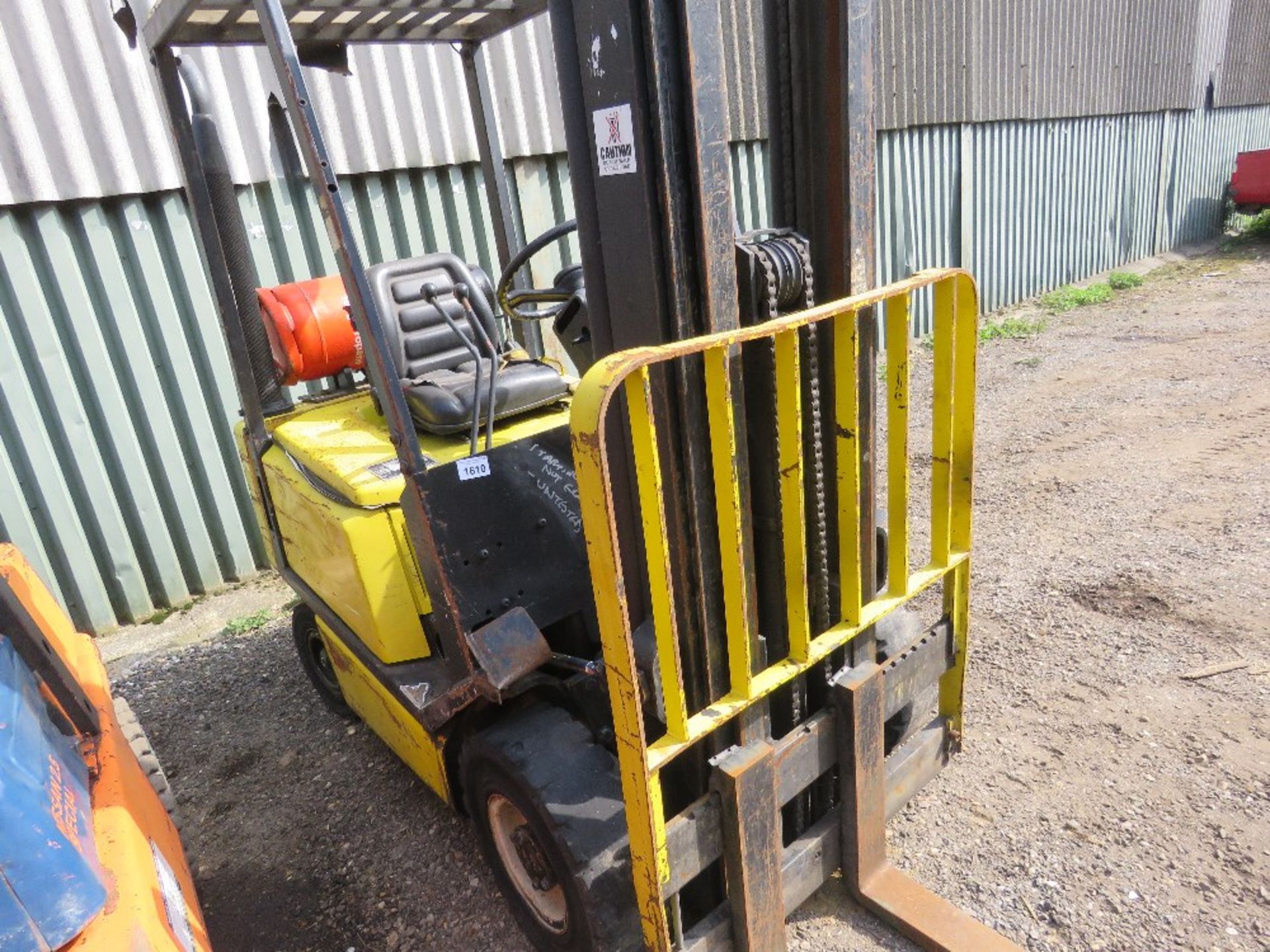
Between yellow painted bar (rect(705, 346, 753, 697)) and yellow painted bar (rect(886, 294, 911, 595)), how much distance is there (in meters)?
0.48

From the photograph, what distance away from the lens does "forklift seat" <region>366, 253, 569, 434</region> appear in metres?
2.91

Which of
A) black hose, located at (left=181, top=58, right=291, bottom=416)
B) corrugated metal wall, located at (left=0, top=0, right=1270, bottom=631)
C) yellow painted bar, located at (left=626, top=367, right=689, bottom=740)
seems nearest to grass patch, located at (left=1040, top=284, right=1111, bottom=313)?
corrugated metal wall, located at (left=0, top=0, right=1270, bottom=631)

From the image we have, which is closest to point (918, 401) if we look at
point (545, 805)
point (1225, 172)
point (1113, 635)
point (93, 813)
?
point (1113, 635)

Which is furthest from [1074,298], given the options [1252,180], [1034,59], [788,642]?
[788,642]

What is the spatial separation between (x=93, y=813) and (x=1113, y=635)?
12.7ft

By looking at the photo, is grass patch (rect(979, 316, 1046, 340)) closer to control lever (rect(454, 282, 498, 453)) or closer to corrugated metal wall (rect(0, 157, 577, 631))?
corrugated metal wall (rect(0, 157, 577, 631))

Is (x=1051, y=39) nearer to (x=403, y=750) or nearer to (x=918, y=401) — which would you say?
(x=918, y=401)

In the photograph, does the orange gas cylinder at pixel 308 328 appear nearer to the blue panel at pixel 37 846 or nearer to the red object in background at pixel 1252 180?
the blue panel at pixel 37 846

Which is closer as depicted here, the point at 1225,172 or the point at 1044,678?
the point at 1044,678

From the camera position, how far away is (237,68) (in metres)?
5.11

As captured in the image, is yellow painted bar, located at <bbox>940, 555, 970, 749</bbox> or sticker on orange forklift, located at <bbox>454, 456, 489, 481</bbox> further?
yellow painted bar, located at <bbox>940, 555, 970, 749</bbox>

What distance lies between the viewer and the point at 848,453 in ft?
7.06

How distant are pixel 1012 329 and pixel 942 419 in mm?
9272

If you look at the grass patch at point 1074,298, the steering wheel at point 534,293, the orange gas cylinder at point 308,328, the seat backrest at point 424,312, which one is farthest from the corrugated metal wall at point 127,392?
the grass patch at point 1074,298
